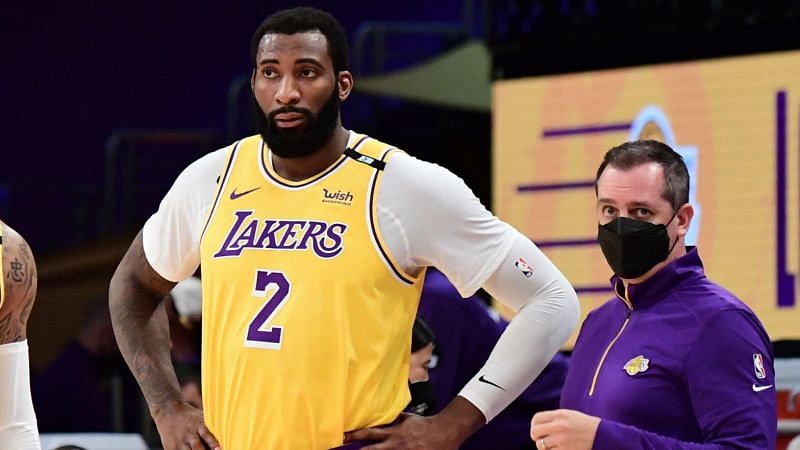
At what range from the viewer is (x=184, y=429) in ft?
10.6

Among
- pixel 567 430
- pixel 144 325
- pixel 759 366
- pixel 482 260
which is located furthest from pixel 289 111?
pixel 759 366

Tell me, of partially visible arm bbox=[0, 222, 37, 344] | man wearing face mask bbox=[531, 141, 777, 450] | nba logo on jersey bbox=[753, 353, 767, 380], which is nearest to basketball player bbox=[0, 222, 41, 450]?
partially visible arm bbox=[0, 222, 37, 344]

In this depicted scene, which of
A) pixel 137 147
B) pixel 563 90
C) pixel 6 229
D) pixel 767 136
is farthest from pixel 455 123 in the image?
pixel 6 229

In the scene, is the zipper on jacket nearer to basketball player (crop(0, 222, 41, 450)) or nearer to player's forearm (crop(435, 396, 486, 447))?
player's forearm (crop(435, 396, 486, 447))

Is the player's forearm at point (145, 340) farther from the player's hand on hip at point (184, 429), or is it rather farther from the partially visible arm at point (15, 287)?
the partially visible arm at point (15, 287)

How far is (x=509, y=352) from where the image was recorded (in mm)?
3178

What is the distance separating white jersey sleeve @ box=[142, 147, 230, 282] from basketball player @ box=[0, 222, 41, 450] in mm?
299

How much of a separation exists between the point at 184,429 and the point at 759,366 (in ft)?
4.14

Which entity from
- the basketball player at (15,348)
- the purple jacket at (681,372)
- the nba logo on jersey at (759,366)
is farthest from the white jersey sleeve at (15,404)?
Answer: the nba logo on jersey at (759,366)

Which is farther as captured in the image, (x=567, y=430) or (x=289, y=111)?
(x=289, y=111)

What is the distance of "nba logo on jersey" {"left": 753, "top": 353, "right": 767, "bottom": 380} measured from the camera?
2.89 m

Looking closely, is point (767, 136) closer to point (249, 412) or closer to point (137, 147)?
point (249, 412)

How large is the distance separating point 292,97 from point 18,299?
0.84 m

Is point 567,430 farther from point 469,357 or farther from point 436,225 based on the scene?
point 469,357
